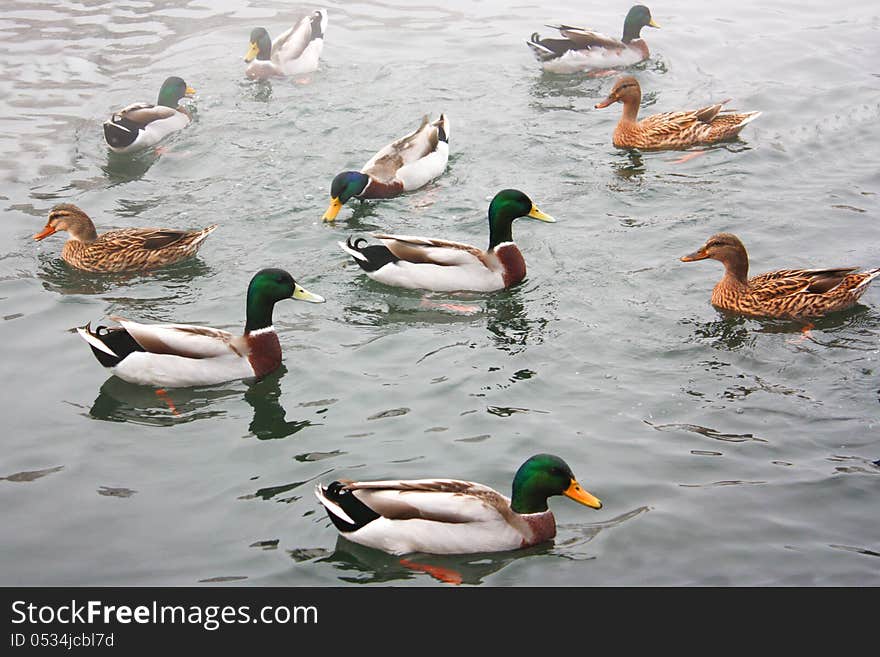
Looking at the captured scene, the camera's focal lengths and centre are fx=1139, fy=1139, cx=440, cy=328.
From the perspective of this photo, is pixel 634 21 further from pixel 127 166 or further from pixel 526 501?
pixel 526 501

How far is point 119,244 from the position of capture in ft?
36.3

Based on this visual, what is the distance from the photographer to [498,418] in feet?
27.9

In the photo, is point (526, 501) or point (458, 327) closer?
point (526, 501)

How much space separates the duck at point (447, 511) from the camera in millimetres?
6793

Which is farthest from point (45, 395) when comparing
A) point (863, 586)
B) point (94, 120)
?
point (94, 120)

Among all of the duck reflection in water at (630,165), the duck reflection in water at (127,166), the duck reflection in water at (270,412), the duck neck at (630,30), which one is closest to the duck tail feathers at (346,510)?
the duck reflection in water at (270,412)

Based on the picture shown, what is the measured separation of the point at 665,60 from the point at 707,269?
22.6 ft

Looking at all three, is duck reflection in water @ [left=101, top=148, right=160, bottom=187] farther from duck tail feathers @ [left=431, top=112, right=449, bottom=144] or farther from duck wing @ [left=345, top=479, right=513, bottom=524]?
duck wing @ [left=345, top=479, right=513, bottom=524]

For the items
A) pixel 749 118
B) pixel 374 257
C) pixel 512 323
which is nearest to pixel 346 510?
pixel 512 323

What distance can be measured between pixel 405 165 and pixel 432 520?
6905 mm

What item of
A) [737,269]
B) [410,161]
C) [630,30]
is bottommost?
[737,269]

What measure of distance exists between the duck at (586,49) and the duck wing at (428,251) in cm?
658

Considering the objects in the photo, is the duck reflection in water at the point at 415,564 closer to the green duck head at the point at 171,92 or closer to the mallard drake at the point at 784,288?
the mallard drake at the point at 784,288

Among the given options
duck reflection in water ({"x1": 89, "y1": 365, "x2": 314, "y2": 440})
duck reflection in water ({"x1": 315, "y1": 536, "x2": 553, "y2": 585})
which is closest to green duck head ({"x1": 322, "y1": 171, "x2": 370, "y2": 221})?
duck reflection in water ({"x1": 89, "y1": 365, "x2": 314, "y2": 440})
